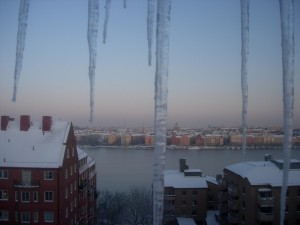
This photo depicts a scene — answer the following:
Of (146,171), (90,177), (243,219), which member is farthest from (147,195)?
(146,171)

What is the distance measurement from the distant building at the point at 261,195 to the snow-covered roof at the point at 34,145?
562 centimetres

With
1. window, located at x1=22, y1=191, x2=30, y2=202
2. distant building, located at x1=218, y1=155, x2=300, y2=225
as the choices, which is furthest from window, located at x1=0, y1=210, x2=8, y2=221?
distant building, located at x1=218, y1=155, x2=300, y2=225

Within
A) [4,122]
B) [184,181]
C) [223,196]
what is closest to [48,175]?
[4,122]

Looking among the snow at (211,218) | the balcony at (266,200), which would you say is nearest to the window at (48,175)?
the balcony at (266,200)

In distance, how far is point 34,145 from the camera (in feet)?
29.6

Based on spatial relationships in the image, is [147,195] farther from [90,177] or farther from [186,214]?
[90,177]

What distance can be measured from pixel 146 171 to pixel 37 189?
16700 mm

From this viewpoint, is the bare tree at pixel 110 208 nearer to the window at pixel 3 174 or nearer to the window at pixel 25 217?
the window at pixel 25 217

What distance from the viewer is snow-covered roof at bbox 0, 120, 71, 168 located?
28.4 feet

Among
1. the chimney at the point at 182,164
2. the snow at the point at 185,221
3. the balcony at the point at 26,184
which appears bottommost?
the snow at the point at 185,221

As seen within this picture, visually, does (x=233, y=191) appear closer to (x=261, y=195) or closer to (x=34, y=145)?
(x=261, y=195)

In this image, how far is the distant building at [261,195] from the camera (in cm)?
958

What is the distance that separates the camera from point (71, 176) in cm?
958

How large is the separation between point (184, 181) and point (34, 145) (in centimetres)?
725
